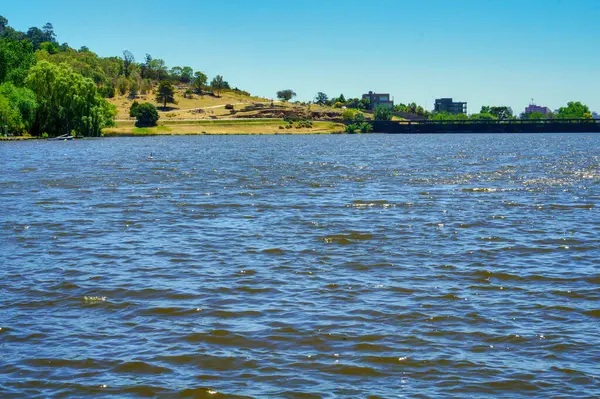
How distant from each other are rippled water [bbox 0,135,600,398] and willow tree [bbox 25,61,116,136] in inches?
4034

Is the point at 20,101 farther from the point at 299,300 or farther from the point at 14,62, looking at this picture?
the point at 299,300

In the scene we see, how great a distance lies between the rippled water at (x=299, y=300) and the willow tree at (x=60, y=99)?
336 feet

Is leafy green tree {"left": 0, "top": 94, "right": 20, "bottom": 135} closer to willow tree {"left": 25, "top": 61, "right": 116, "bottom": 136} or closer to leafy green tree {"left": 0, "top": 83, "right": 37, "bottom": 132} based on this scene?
leafy green tree {"left": 0, "top": 83, "right": 37, "bottom": 132}

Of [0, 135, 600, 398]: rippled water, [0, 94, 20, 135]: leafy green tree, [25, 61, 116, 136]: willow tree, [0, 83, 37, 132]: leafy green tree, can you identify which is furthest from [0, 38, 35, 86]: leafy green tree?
[0, 135, 600, 398]: rippled water

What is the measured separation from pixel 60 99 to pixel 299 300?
413 ft

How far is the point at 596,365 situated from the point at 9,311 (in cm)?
1267

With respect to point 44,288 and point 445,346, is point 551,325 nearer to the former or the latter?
point 445,346

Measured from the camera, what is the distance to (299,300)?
56.6 feet

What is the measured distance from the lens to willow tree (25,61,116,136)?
433 feet

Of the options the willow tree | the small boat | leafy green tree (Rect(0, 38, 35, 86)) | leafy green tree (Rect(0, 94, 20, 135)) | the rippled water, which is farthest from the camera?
leafy green tree (Rect(0, 38, 35, 86))

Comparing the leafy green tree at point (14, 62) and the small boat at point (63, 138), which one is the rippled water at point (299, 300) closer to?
the small boat at point (63, 138)

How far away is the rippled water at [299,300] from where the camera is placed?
12.5 m

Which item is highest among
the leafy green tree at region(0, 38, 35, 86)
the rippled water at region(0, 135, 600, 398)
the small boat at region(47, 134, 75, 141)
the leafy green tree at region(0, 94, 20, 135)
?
the leafy green tree at region(0, 38, 35, 86)

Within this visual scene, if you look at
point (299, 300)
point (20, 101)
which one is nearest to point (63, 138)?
point (20, 101)
